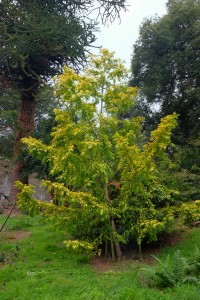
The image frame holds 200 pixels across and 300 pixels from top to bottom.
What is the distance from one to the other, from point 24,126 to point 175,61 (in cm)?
858

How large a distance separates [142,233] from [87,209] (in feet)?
3.65

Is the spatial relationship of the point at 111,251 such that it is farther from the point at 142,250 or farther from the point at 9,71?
the point at 9,71

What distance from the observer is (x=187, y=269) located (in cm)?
527

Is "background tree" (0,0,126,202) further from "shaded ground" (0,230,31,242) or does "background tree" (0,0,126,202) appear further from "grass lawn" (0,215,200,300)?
"grass lawn" (0,215,200,300)

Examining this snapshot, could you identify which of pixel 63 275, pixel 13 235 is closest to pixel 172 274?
pixel 63 275

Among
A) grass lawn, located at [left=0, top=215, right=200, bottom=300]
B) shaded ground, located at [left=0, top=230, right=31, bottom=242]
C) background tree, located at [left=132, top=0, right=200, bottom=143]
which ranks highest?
background tree, located at [left=132, top=0, right=200, bottom=143]

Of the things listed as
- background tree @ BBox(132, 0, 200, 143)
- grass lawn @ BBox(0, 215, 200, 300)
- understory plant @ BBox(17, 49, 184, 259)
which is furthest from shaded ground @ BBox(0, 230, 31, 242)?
background tree @ BBox(132, 0, 200, 143)

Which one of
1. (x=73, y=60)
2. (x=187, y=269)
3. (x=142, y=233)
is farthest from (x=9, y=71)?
(x=187, y=269)

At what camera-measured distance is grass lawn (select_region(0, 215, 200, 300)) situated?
15.0ft

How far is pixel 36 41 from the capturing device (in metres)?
10.9

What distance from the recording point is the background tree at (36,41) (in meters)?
10.3

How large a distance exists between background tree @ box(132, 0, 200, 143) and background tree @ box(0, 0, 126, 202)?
455 cm

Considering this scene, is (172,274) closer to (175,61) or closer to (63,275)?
(63,275)

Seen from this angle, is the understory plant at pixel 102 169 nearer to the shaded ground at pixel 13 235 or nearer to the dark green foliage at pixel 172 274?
the dark green foliage at pixel 172 274
